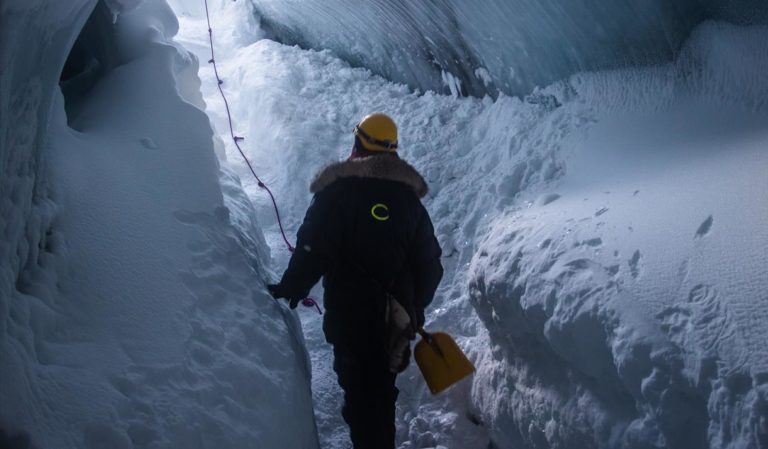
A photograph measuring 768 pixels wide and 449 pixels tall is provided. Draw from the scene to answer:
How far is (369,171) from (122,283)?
41.6 inches

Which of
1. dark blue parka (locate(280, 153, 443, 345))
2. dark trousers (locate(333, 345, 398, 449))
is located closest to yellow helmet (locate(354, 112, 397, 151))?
dark blue parka (locate(280, 153, 443, 345))

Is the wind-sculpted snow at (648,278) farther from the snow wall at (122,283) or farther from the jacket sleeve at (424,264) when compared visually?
the snow wall at (122,283)

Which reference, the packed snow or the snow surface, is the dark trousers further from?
the snow surface

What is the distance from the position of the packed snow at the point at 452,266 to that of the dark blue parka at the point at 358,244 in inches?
12.5

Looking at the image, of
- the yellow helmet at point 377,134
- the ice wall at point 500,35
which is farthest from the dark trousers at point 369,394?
the ice wall at point 500,35

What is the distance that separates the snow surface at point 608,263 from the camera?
1975mm

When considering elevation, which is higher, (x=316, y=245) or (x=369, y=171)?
(x=369, y=171)

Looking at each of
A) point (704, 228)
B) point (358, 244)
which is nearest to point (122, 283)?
point (358, 244)

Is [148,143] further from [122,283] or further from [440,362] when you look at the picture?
[440,362]

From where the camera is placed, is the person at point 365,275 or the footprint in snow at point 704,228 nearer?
the footprint in snow at point 704,228

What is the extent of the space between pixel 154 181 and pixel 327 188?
824 millimetres

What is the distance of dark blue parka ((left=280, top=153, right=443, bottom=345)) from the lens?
8.69 feet

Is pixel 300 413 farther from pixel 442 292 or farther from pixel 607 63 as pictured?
pixel 607 63

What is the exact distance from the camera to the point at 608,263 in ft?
7.95
